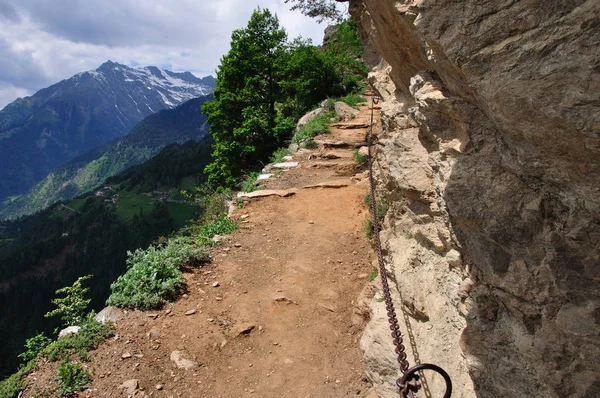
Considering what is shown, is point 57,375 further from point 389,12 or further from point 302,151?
point 302,151

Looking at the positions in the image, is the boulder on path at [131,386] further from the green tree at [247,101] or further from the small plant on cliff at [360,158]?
the green tree at [247,101]

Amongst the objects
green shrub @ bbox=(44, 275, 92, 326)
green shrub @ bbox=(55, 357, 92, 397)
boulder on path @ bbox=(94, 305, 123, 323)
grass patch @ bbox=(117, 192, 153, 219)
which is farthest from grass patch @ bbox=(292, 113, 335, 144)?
grass patch @ bbox=(117, 192, 153, 219)

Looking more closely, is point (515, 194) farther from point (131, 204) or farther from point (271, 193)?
point (131, 204)

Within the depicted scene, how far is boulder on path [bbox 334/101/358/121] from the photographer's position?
18.6 meters

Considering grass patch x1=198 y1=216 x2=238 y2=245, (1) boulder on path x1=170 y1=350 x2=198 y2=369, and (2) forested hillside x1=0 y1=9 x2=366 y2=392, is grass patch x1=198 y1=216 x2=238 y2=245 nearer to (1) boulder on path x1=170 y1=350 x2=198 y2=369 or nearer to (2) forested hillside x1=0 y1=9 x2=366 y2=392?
(2) forested hillside x1=0 y1=9 x2=366 y2=392

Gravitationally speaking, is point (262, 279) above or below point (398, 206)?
below

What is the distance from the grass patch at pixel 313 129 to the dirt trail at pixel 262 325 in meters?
7.36

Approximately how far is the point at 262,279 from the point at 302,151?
9089 mm

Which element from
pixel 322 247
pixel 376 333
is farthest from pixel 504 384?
pixel 322 247

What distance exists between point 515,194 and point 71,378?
20.7 feet

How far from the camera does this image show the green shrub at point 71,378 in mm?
5191

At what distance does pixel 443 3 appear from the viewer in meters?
2.95

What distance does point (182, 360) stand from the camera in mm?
5984

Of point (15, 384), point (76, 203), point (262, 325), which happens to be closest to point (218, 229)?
point (262, 325)
